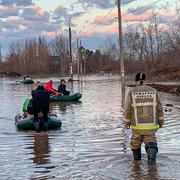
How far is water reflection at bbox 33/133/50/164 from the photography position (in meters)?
10.9

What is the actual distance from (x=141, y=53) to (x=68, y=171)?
8362 cm

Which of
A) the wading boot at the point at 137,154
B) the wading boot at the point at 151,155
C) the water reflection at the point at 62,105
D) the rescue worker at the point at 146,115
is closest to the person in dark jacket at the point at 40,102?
the wading boot at the point at 137,154

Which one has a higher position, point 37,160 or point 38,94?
point 38,94

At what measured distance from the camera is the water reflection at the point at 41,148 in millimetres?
10926

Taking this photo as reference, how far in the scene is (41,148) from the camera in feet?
41.8

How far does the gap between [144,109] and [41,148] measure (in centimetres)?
412

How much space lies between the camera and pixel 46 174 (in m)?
9.32

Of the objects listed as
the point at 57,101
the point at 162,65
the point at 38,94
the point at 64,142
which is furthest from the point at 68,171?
the point at 162,65

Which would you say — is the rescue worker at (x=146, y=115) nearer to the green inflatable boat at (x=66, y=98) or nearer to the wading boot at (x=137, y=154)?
the wading boot at (x=137, y=154)

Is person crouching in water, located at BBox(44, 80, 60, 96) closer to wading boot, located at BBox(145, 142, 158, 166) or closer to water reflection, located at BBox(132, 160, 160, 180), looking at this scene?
water reflection, located at BBox(132, 160, 160, 180)

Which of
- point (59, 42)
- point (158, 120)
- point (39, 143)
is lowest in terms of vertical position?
point (39, 143)

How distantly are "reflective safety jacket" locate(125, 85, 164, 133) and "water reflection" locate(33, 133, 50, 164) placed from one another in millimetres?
2396

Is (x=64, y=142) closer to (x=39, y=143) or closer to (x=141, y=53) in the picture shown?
(x=39, y=143)

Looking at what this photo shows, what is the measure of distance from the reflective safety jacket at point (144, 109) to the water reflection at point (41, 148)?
2396 mm
